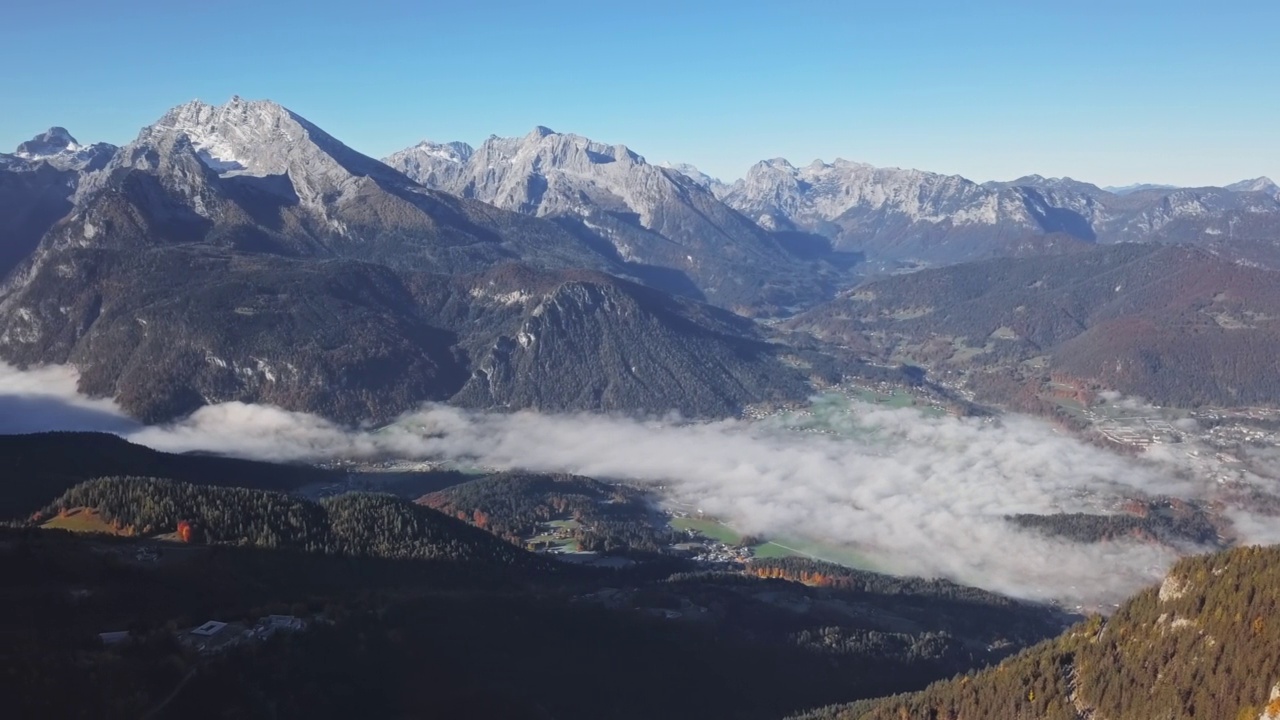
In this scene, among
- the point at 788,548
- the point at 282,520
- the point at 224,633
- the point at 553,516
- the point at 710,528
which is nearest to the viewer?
the point at 224,633

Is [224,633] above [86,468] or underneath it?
underneath

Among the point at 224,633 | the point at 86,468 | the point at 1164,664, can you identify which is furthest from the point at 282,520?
the point at 1164,664

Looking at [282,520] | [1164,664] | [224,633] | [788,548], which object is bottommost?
[788,548]

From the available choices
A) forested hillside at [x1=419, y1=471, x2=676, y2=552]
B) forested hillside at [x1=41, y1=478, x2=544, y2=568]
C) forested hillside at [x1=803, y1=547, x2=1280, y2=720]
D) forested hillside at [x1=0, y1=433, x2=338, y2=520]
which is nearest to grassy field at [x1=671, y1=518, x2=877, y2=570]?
forested hillside at [x1=419, y1=471, x2=676, y2=552]

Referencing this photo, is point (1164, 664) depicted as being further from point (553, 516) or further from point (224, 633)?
point (553, 516)

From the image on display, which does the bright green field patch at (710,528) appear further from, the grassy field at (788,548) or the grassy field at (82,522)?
the grassy field at (82,522)

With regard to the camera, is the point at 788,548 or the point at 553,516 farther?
the point at 553,516

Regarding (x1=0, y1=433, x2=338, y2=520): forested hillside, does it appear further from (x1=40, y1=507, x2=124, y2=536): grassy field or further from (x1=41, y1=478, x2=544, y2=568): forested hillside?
(x1=41, y1=478, x2=544, y2=568): forested hillside

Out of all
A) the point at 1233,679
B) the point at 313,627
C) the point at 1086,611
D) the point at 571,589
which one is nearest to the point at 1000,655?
the point at 1086,611
